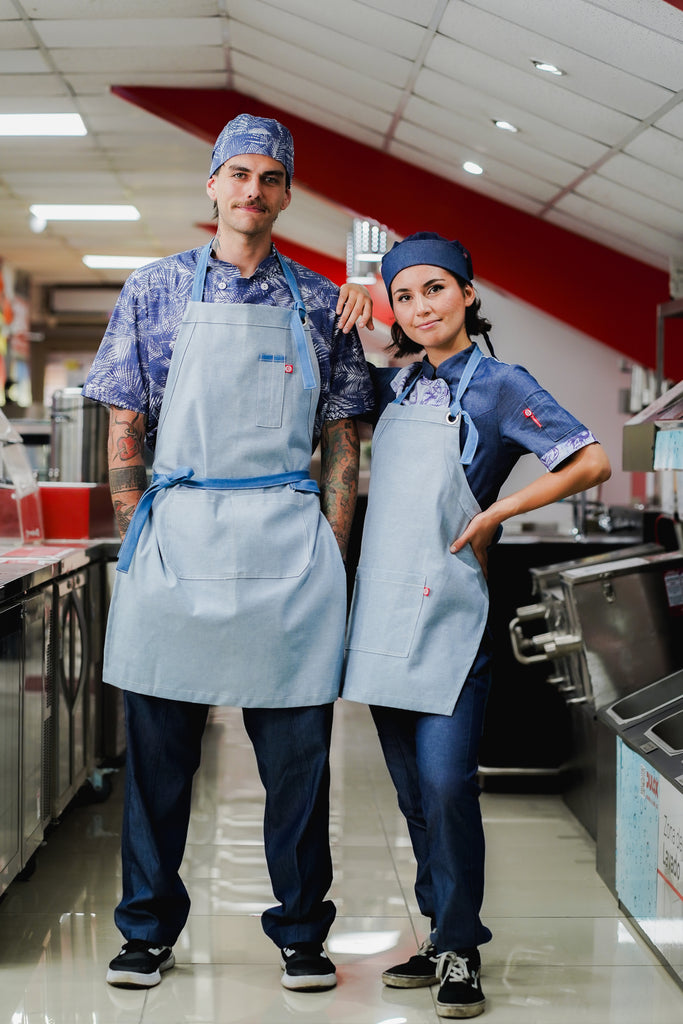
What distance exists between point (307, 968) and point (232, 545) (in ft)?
2.90

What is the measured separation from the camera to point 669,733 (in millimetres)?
2621

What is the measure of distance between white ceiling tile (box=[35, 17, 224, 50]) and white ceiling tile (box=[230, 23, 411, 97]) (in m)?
0.14

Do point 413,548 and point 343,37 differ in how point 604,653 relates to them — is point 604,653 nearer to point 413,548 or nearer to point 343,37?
point 413,548

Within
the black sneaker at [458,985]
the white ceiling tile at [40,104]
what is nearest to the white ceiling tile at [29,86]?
the white ceiling tile at [40,104]

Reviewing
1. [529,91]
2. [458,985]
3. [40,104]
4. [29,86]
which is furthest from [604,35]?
[40,104]

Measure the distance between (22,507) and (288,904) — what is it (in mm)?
1604

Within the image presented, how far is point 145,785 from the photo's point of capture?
2246 mm

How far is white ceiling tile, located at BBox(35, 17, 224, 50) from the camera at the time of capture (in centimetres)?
485

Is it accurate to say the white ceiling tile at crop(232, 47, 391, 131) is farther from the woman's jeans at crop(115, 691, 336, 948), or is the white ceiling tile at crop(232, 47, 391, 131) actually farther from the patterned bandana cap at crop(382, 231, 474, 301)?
the woman's jeans at crop(115, 691, 336, 948)

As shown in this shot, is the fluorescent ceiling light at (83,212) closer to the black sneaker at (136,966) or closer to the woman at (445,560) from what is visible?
the woman at (445,560)

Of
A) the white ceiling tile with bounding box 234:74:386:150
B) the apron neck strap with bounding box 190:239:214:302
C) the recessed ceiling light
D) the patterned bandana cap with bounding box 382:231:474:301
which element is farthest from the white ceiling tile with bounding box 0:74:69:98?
the patterned bandana cap with bounding box 382:231:474:301

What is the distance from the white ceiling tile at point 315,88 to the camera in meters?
5.17

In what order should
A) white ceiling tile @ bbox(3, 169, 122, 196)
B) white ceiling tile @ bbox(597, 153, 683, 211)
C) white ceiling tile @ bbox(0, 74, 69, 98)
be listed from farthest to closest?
white ceiling tile @ bbox(3, 169, 122, 196) < white ceiling tile @ bbox(0, 74, 69, 98) < white ceiling tile @ bbox(597, 153, 683, 211)

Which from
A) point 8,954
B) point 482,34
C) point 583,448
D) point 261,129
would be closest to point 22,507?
point 8,954
